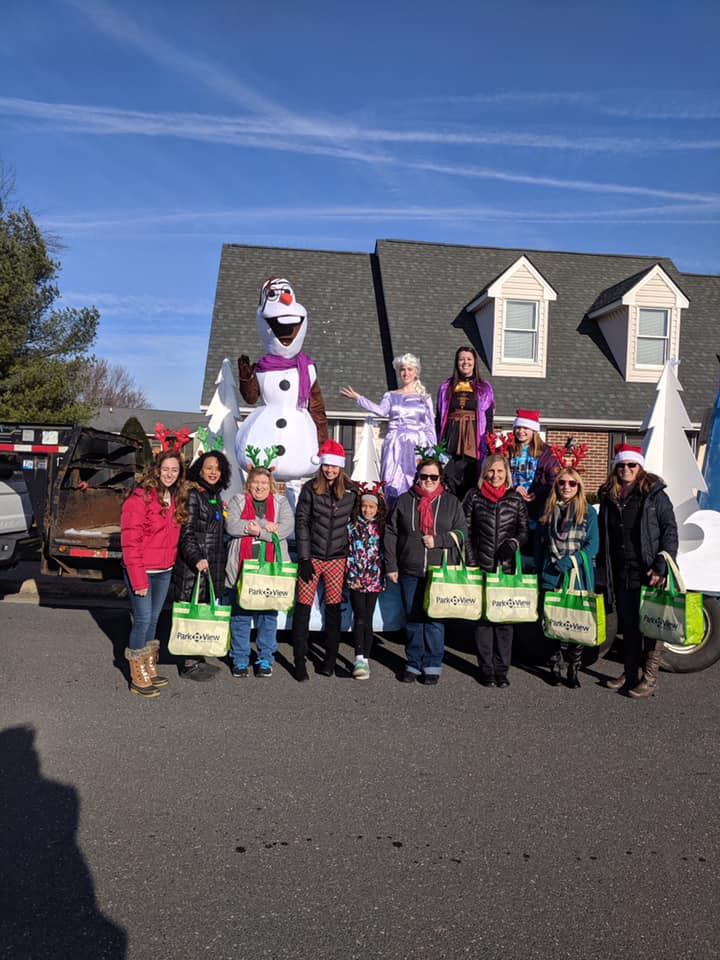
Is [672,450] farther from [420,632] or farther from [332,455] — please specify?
[332,455]

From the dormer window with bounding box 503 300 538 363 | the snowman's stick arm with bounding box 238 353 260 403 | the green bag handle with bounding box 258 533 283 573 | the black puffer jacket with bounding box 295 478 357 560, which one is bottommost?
the green bag handle with bounding box 258 533 283 573

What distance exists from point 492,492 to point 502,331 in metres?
11.3

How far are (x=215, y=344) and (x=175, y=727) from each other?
475 inches

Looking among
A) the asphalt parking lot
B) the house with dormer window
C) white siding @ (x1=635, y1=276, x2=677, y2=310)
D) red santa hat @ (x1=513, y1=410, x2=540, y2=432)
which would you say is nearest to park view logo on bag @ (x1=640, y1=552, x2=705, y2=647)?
the asphalt parking lot

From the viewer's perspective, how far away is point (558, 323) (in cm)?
1725

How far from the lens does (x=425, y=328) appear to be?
16.4 m

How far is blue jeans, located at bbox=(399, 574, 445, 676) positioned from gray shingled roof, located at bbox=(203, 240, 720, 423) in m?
9.92

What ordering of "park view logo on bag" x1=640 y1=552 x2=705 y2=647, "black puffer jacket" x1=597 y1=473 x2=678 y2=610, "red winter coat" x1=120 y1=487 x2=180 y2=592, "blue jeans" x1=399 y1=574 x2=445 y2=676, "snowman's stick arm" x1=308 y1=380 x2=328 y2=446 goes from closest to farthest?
1. "park view logo on bag" x1=640 y1=552 x2=705 y2=647
2. "red winter coat" x1=120 y1=487 x2=180 y2=592
3. "black puffer jacket" x1=597 y1=473 x2=678 y2=610
4. "blue jeans" x1=399 y1=574 x2=445 y2=676
5. "snowman's stick arm" x1=308 y1=380 x2=328 y2=446

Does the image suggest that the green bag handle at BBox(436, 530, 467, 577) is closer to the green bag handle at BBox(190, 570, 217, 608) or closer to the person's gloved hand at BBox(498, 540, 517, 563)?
the person's gloved hand at BBox(498, 540, 517, 563)

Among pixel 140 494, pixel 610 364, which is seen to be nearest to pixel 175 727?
pixel 140 494

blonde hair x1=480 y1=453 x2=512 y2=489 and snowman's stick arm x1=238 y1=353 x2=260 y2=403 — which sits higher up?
snowman's stick arm x1=238 y1=353 x2=260 y2=403

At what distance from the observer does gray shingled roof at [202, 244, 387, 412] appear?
15578 millimetres

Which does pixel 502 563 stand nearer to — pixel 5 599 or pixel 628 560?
pixel 628 560

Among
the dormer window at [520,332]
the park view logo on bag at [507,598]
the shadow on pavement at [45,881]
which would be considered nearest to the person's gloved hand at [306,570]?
the park view logo on bag at [507,598]
